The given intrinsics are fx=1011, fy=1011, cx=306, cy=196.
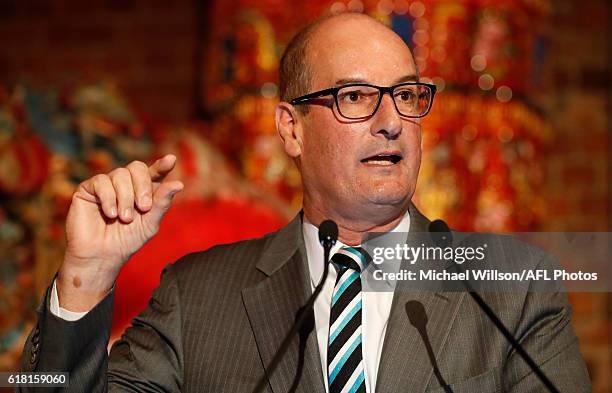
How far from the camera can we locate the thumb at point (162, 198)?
4.70 ft

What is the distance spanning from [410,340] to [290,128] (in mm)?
489

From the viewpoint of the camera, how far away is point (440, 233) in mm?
1526

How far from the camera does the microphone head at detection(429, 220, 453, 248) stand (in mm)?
1504

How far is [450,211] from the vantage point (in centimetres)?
281

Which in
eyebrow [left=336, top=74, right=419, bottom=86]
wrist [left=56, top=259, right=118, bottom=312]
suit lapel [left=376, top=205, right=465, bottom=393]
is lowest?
suit lapel [left=376, top=205, right=465, bottom=393]

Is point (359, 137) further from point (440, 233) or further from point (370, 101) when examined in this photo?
point (440, 233)

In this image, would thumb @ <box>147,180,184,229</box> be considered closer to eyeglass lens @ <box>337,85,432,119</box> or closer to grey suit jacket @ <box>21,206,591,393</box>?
grey suit jacket @ <box>21,206,591,393</box>

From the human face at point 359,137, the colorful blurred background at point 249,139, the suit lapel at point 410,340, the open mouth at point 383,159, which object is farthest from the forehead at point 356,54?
→ the colorful blurred background at point 249,139

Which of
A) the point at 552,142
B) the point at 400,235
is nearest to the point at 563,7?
the point at 552,142

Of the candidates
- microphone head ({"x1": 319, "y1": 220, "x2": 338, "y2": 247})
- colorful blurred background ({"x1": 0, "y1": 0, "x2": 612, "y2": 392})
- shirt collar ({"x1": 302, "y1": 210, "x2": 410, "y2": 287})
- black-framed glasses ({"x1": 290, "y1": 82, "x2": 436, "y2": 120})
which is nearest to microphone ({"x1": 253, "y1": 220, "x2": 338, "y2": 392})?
microphone head ({"x1": 319, "y1": 220, "x2": 338, "y2": 247})

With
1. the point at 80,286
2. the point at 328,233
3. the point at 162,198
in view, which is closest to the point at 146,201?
the point at 162,198

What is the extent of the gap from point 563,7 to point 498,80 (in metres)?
0.79

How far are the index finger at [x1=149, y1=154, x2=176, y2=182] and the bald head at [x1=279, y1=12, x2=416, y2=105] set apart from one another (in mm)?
373

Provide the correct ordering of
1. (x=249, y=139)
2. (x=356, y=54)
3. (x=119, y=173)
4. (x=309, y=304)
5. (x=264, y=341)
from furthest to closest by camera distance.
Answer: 1. (x=249, y=139)
2. (x=356, y=54)
3. (x=264, y=341)
4. (x=119, y=173)
5. (x=309, y=304)
